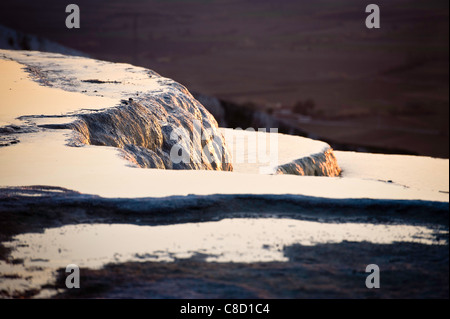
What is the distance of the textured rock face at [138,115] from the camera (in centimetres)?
427

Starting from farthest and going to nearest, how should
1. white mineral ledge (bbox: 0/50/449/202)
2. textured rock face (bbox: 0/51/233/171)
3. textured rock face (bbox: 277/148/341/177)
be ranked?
textured rock face (bbox: 277/148/341/177)
textured rock face (bbox: 0/51/233/171)
white mineral ledge (bbox: 0/50/449/202)

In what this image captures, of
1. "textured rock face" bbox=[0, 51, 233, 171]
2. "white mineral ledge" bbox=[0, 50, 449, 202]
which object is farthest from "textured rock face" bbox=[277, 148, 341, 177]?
"white mineral ledge" bbox=[0, 50, 449, 202]

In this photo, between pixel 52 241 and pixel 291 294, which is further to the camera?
pixel 52 241

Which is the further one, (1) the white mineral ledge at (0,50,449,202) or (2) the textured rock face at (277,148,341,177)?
(2) the textured rock face at (277,148,341,177)

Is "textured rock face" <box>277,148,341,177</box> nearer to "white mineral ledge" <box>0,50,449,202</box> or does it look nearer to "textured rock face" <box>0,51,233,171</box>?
"textured rock face" <box>0,51,233,171</box>

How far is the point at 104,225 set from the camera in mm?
2293

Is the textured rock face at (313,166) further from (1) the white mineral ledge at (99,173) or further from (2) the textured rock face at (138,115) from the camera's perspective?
(1) the white mineral ledge at (99,173)

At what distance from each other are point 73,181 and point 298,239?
115 centimetres

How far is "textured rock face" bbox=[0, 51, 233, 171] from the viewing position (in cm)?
427

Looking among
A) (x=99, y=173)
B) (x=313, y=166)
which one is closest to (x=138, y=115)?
(x=99, y=173)

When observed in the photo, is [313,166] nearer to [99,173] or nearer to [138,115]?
[138,115]
